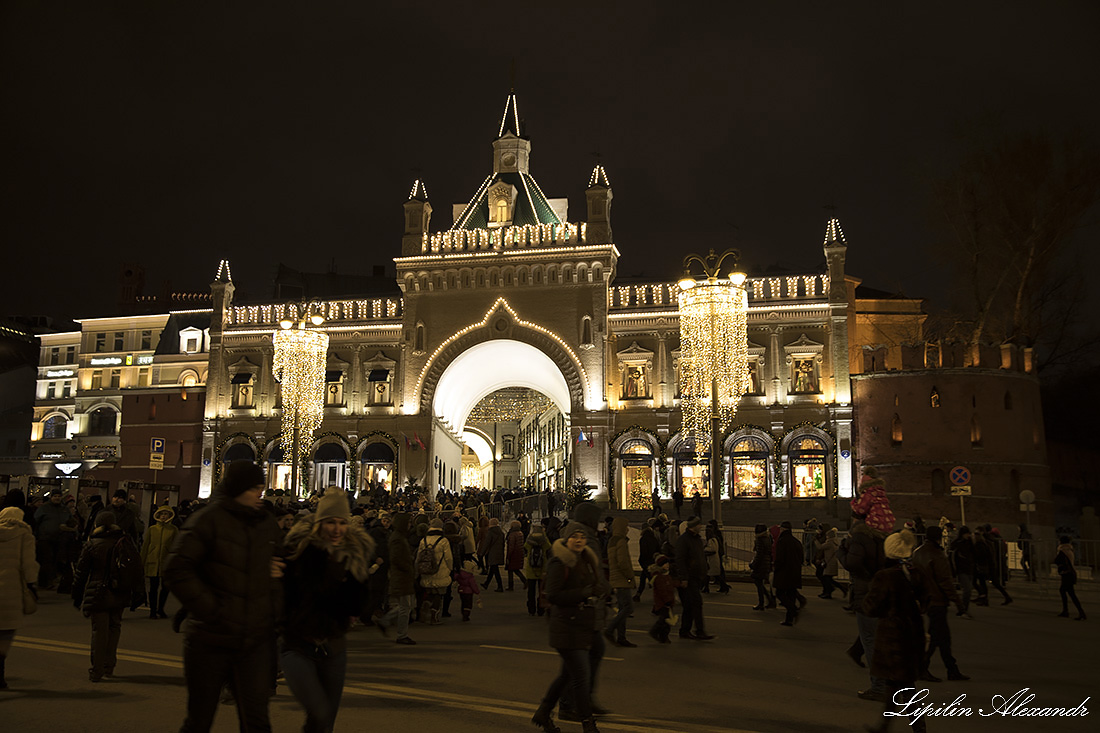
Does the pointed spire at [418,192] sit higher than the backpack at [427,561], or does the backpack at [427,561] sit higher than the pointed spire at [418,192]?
the pointed spire at [418,192]

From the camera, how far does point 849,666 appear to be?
35.6 feet

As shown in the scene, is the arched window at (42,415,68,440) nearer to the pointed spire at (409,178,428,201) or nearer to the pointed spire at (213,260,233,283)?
the pointed spire at (213,260,233,283)

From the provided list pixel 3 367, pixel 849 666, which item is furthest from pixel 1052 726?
pixel 3 367

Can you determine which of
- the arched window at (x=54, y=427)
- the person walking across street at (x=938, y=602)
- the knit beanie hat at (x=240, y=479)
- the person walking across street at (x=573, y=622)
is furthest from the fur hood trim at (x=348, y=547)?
the arched window at (x=54, y=427)

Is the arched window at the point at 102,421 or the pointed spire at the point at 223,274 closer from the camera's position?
the pointed spire at the point at 223,274

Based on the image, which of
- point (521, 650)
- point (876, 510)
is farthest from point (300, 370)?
point (876, 510)

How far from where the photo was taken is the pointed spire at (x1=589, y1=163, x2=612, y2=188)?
43.3 m

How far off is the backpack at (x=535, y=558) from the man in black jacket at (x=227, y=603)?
10.6 metres

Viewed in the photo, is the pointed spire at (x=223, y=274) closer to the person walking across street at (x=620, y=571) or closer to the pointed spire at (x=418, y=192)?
the pointed spire at (x=418, y=192)

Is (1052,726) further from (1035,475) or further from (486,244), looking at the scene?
(486,244)

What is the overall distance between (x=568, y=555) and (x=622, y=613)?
4520 millimetres

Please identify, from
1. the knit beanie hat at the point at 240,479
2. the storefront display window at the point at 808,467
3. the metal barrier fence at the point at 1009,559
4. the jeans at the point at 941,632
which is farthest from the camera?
the storefront display window at the point at 808,467

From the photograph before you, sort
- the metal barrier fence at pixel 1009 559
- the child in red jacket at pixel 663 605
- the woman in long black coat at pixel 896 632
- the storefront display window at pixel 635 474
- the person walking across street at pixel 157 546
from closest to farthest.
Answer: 1. the woman in long black coat at pixel 896 632
2. the child in red jacket at pixel 663 605
3. the person walking across street at pixel 157 546
4. the metal barrier fence at pixel 1009 559
5. the storefront display window at pixel 635 474

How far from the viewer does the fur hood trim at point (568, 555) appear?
777cm
